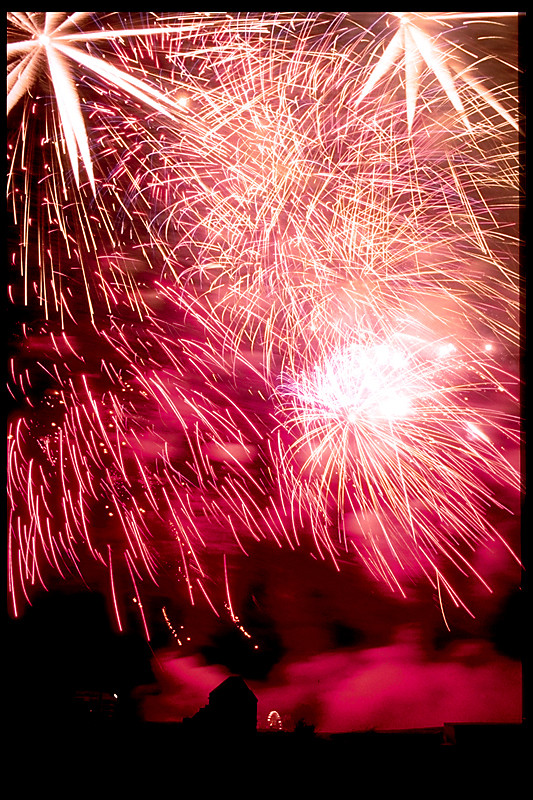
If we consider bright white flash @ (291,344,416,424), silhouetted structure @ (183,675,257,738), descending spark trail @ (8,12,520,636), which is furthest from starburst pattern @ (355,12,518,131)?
silhouetted structure @ (183,675,257,738)

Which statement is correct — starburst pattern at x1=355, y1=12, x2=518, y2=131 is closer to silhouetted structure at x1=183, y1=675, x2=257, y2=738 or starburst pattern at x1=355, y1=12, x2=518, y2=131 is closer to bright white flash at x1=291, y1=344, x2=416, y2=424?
bright white flash at x1=291, y1=344, x2=416, y2=424

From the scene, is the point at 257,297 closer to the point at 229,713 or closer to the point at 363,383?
the point at 363,383

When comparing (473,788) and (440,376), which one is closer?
(473,788)

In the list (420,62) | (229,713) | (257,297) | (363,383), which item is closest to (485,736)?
(229,713)

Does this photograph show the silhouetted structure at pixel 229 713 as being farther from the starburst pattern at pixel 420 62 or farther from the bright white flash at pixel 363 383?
the starburst pattern at pixel 420 62

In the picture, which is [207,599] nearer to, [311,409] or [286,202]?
[311,409]

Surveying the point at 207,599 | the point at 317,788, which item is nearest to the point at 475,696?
the point at 317,788
